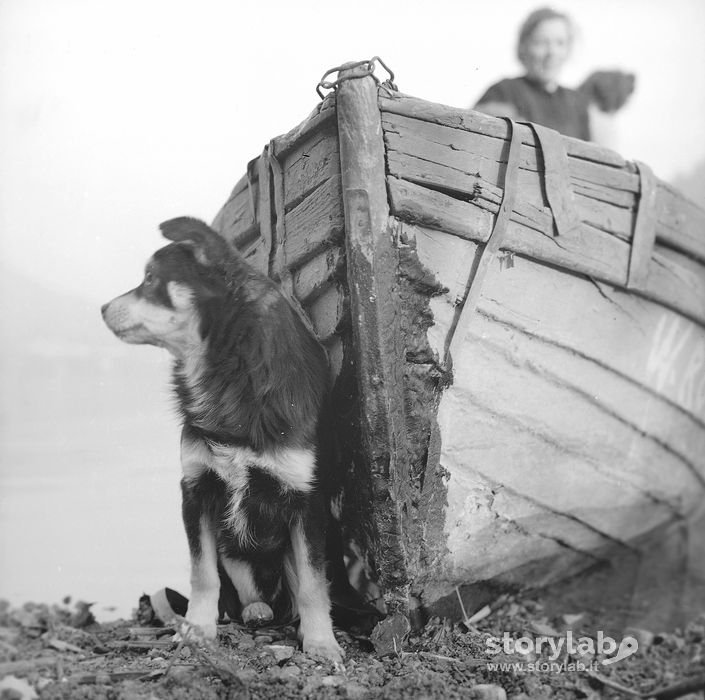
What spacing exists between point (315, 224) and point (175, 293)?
534 mm

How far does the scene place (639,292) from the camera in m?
2.98

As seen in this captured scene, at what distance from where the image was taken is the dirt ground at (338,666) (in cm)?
219

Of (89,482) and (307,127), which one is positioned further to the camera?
(89,482)

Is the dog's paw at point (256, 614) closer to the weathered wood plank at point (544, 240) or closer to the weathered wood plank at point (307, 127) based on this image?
the weathered wood plank at point (544, 240)

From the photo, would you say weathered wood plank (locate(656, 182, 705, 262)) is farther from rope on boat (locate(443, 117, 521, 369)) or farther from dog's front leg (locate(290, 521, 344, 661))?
dog's front leg (locate(290, 521, 344, 661))

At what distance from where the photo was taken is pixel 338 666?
2393 mm

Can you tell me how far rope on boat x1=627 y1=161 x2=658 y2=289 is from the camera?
290 cm

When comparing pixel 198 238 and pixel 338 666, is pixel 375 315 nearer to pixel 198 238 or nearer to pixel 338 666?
pixel 198 238

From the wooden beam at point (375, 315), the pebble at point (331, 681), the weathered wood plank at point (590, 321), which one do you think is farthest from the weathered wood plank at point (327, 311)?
the pebble at point (331, 681)

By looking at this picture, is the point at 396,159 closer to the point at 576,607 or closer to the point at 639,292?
the point at 639,292

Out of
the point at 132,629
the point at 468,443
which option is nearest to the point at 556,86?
the point at 468,443

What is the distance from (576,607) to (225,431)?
2.12 meters

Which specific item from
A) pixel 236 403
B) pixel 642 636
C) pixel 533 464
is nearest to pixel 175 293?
pixel 236 403

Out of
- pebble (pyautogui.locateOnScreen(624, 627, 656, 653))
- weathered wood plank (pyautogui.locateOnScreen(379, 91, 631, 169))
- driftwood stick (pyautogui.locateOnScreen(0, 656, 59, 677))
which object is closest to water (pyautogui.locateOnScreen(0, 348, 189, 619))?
driftwood stick (pyautogui.locateOnScreen(0, 656, 59, 677))
